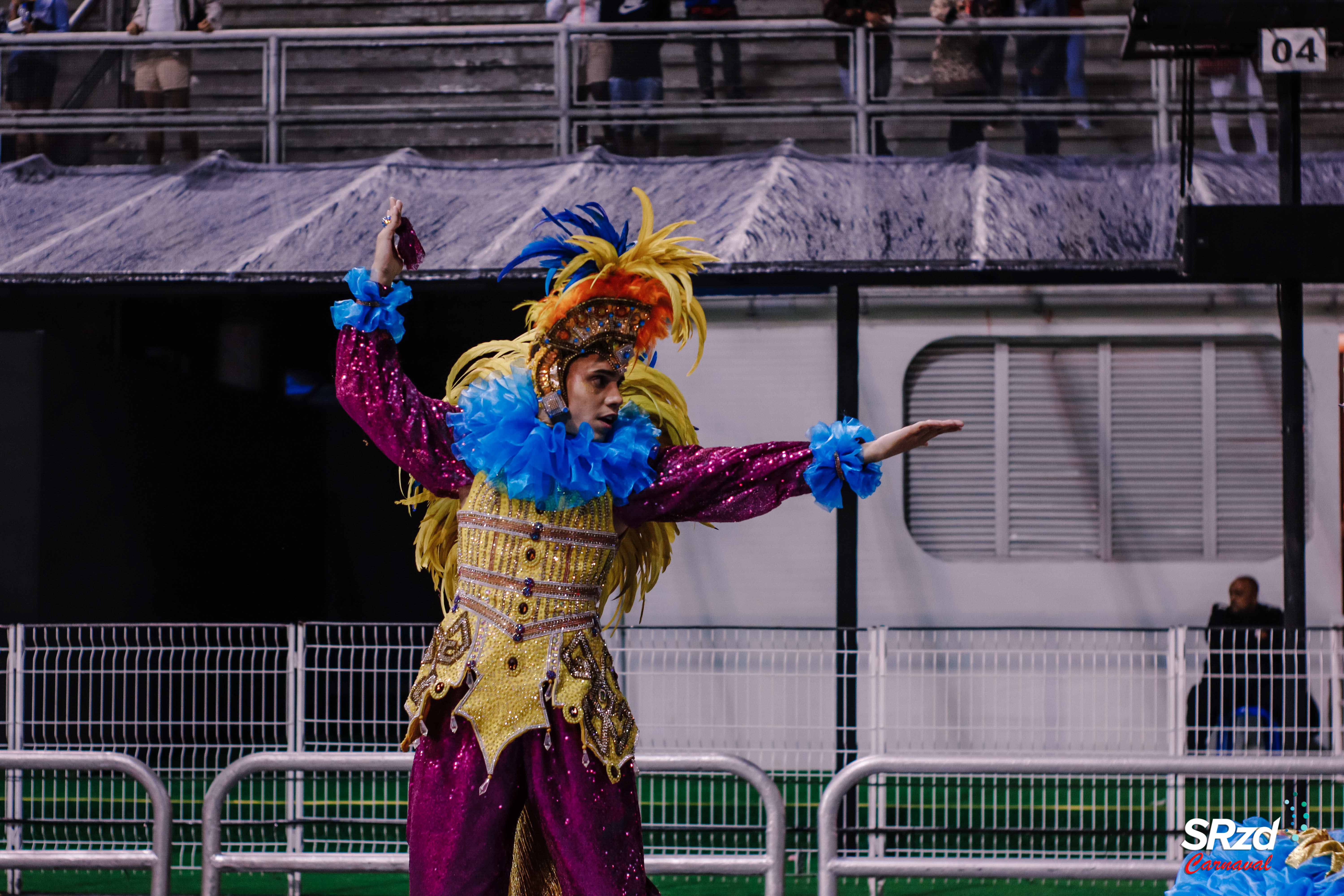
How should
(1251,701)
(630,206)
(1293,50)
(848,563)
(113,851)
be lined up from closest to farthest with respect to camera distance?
(113,851) → (1251,701) → (1293,50) → (848,563) → (630,206)

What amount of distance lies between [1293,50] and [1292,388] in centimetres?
126

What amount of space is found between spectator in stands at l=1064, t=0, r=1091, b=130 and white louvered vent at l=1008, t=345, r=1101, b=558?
1.35 meters

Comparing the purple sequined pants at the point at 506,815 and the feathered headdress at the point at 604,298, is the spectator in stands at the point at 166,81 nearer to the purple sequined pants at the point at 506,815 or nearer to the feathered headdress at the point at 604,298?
the feathered headdress at the point at 604,298

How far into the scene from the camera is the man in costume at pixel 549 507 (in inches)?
98.0

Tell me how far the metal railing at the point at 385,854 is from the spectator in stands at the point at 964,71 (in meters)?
4.05

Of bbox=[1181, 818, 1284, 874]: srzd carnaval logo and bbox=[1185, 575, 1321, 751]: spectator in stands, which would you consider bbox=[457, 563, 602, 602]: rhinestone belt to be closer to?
bbox=[1181, 818, 1284, 874]: srzd carnaval logo

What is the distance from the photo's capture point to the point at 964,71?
6.64 meters

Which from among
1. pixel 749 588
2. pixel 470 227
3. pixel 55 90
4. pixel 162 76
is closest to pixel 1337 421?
pixel 749 588

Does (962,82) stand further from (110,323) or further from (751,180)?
(110,323)

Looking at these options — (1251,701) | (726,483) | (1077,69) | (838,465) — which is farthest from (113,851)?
(1077,69)

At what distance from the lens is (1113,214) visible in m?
5.86

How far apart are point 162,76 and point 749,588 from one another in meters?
4.30

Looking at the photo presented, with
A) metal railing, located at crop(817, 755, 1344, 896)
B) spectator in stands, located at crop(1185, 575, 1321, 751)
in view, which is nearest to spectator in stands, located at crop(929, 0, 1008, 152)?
spectator in stands, located at crop(1185, 575, 1321, 751)

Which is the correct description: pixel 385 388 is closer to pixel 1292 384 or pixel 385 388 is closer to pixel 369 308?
pixel 369 308
